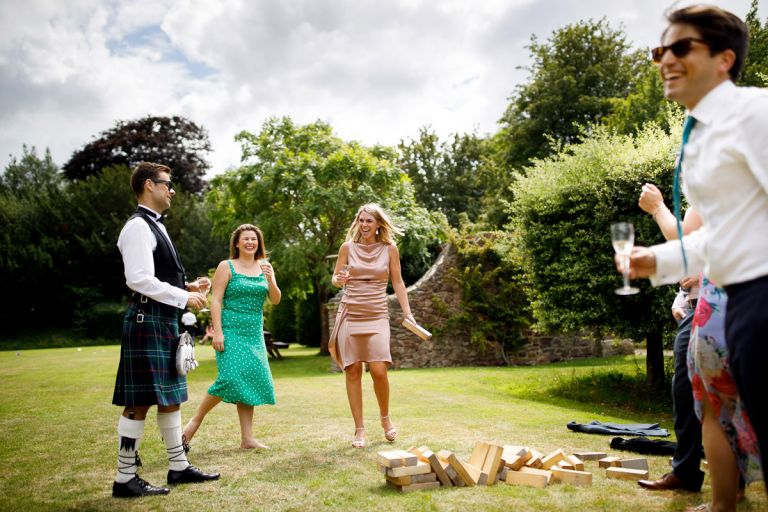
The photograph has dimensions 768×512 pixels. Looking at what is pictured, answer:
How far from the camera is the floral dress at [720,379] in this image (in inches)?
107

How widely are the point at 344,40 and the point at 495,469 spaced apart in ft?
34.5

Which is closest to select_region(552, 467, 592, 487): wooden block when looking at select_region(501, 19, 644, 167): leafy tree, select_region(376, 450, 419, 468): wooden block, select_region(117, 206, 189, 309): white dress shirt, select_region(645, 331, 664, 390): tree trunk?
select_region(376, 450, 419, 468): wooden block

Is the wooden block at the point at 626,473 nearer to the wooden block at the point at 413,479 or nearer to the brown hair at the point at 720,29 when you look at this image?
the wooden block at the point at 413,479

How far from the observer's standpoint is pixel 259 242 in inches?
238

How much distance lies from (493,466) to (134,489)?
262 cm

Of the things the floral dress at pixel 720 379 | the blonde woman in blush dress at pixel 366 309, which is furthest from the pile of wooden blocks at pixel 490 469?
the blonde woman in blush dress at pixel 366 309

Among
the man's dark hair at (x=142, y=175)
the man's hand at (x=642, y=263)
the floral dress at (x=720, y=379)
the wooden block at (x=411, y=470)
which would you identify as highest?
the man's dark hair at (x=142, y=175)

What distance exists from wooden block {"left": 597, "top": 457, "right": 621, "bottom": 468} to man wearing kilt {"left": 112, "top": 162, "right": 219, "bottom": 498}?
324 cm

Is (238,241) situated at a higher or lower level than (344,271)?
higher

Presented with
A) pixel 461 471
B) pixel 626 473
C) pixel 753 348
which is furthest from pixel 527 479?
pixel 753 348

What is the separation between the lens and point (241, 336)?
5.75 meters

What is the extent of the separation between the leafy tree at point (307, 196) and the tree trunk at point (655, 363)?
886 cm

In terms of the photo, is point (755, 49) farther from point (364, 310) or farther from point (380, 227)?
point (364, 310)

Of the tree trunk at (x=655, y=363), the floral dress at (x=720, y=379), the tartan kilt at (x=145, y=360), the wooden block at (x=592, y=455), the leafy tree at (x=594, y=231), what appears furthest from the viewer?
the tree trunk at (x=655, y=363)
